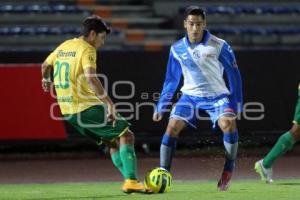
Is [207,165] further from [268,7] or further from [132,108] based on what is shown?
[268,7]

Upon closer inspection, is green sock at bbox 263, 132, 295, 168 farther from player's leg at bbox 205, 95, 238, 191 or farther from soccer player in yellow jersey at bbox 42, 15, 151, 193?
soccer player in yellow jersey at bbox 42, 15, 151, 193

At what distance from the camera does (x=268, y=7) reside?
21.8m

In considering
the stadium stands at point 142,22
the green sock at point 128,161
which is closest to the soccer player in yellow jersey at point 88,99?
the green sock at point 128,161

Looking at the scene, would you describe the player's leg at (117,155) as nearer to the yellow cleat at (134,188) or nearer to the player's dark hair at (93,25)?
the yellow cleat at (134,188)

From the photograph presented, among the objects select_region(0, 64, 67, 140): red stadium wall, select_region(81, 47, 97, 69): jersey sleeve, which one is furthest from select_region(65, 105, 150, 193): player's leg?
select_region(0, 64, 67, 140): red stadium wall

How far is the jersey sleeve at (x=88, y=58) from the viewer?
31.4 feet

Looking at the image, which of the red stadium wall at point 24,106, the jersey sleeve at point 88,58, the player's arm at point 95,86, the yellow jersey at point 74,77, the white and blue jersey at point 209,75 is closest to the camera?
the player's arm at point 95,86

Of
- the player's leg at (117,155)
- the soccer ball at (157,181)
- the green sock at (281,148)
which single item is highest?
the player's leg at (117,155)

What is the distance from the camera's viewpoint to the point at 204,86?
10.2 m

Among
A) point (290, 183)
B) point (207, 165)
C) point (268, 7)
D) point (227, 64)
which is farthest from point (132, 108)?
point (268, 7)

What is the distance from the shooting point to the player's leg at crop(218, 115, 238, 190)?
32.9ft

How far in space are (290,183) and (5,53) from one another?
6012 millimetres

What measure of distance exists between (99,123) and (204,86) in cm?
129

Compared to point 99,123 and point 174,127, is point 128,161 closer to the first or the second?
point 99,123
